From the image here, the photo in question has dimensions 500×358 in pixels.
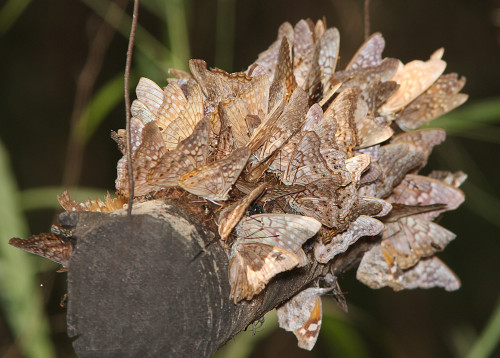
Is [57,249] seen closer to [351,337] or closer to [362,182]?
[362,182]

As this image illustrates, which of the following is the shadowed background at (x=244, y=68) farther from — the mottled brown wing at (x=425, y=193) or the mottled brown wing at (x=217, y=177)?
the mottled brown wing at (x=217, y=177)

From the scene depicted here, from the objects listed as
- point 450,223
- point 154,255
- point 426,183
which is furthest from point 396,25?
point 154,255

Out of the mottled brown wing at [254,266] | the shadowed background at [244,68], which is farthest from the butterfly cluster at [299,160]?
the shadowed background at [244,68]

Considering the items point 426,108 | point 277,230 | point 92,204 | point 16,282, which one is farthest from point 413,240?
point 16,282

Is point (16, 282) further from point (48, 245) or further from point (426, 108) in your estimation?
point (426, 108)

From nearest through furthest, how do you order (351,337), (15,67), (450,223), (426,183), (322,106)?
(322,106), (426,183), (351,337), (15,67), (450,223)

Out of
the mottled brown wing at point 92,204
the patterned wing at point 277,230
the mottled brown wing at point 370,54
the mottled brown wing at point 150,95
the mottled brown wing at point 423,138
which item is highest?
the mottled brown wing at point 370,54
